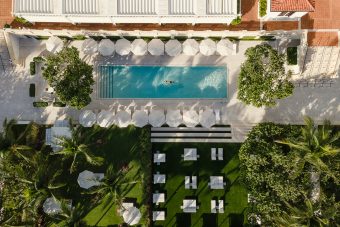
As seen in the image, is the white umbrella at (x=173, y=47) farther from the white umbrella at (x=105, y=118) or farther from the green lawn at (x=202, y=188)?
the green lawn at (x=202, y=188)

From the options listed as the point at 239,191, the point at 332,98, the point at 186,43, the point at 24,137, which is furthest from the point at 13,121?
the point at 332,98

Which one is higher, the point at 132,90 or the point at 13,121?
the point at 132,90

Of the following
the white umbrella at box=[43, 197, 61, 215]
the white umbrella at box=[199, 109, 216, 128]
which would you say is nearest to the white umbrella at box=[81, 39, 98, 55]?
the white umbrella at box=[199, 109, 216, 128]

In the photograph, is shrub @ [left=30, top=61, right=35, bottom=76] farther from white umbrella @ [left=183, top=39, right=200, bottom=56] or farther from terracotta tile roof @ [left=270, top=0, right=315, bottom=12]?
terracotta tile roof @ [left=270, top=0, right=315, bottom=12]

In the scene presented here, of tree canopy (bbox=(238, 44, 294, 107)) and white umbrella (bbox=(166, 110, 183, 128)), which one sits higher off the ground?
tree canopy (bbox=(238, 44, 294, 107))

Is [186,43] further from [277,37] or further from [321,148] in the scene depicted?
[321,148]
